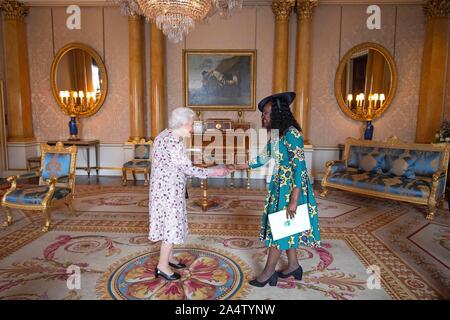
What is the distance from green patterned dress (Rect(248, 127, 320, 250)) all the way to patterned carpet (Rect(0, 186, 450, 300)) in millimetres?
412

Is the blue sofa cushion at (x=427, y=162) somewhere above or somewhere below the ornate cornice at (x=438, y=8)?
below

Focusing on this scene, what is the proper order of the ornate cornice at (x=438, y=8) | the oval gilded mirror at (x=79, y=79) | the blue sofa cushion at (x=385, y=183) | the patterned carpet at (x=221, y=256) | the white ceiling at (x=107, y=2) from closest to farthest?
the patterned carpet at (x=221, y=256) → the blue sofa cushion at (x=385, y=183) → the ornate cornice at (x=438, y=8) → the white ceiling at (x=107, y=2) → the oval gilded mirror at (x=79, y=79)

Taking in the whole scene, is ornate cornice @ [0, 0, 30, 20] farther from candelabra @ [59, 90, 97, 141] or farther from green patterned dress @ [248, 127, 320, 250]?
green patterned dress @ [248, 127, 320, 250]

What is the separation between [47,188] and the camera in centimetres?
403

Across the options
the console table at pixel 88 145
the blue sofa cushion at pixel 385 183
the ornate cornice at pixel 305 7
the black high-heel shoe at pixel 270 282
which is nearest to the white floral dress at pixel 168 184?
the black high-heel shoe at pixel 270 282

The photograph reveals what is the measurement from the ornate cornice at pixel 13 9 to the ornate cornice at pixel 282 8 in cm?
563

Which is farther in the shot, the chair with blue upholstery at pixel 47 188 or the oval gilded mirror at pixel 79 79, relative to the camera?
the oval gilded mirror at pixel 79 79

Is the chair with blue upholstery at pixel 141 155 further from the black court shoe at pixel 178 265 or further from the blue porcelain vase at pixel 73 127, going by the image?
the black court shoe at pixel 178 265

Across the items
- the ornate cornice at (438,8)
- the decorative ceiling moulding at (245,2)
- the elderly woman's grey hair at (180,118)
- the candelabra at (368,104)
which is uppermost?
the decorative ceiling moulding at (245,2)

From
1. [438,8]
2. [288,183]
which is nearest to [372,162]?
[288,183]

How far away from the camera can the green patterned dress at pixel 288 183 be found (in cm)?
224

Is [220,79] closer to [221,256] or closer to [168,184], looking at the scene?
[221,256]

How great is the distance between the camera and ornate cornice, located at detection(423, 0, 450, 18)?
640cm
